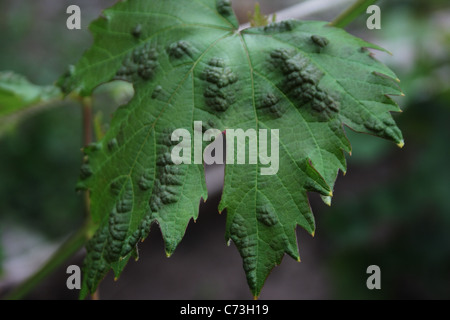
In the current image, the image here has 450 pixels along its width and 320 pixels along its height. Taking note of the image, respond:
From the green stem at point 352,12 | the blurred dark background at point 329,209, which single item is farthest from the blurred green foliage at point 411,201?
the green stem at point 352,12

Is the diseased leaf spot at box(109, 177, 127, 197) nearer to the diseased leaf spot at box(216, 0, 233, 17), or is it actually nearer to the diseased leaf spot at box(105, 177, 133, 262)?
the diseased leaf spot at box(105, 177, 133, 262)

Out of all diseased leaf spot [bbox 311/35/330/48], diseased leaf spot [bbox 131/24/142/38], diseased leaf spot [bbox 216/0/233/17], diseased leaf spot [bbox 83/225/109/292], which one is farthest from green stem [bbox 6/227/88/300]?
diseased leaf spot [bbox 311/35/330/48]

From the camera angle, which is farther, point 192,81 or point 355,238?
point 355,238

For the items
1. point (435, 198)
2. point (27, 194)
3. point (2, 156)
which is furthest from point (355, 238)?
point (2, 156)

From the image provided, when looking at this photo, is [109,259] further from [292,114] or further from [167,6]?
[167,6]

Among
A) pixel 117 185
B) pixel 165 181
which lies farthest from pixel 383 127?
pixel 117 185

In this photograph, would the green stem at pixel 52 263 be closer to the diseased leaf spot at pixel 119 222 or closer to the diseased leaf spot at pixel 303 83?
the diseased leaf spot at pixel 119 222

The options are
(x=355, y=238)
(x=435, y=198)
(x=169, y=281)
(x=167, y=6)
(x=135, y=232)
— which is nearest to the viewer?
(x=135, y=232)

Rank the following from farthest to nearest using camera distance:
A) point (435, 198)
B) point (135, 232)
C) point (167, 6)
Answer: point (435, 198) < point (167, 6) < point (135, 232)
